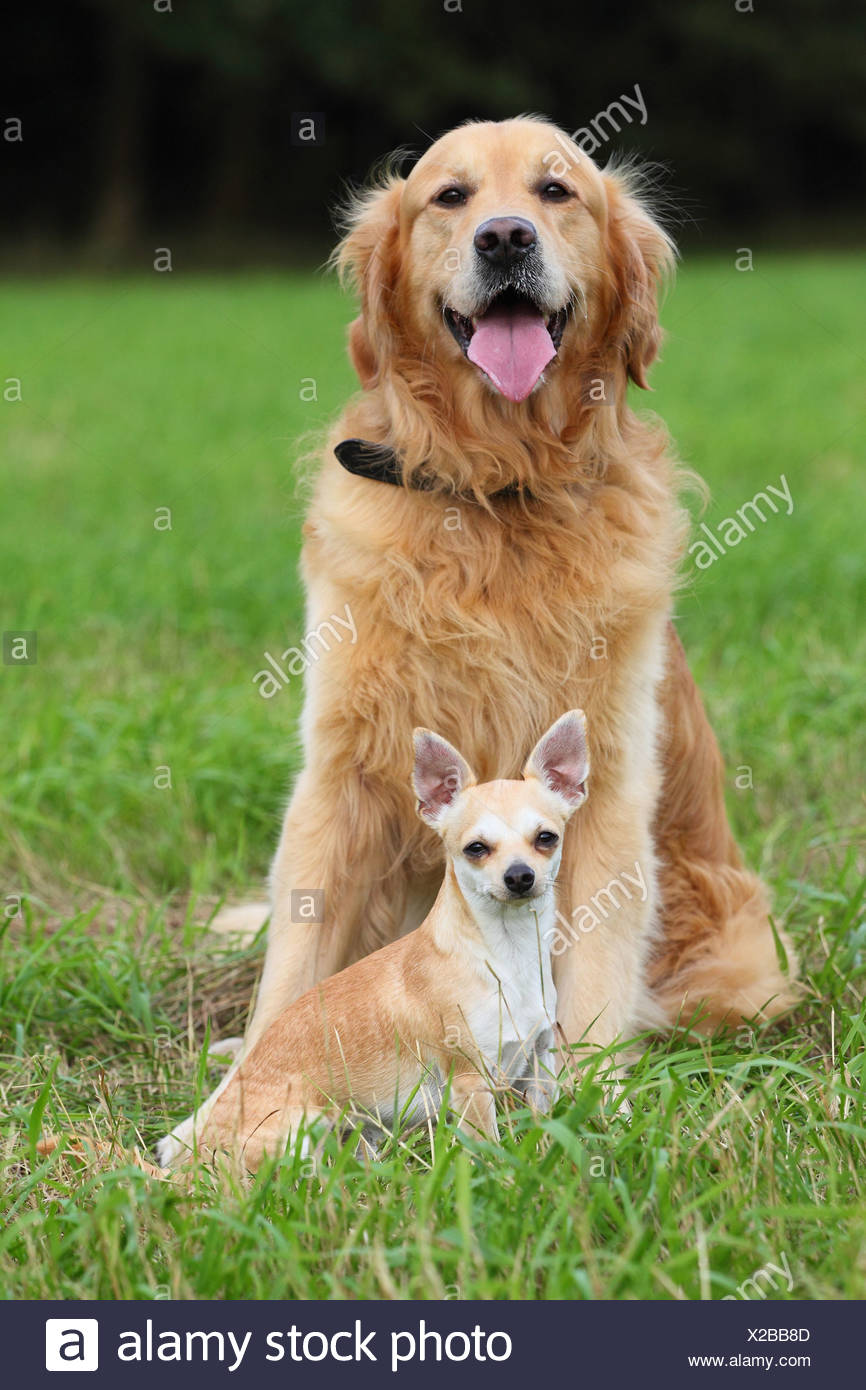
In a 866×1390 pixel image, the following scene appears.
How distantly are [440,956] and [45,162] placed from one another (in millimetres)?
28640

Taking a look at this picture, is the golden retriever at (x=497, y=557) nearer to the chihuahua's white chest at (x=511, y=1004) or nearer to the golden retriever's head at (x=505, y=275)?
the golden retriever's head at (x=505, y=275)

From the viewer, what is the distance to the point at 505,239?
2.91 meters

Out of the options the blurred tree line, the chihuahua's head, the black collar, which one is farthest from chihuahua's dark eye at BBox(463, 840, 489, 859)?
the blurred tree line

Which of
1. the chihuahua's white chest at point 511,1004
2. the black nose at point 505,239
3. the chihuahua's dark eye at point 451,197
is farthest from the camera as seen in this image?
the chihuahua's dark eye at point 451,197

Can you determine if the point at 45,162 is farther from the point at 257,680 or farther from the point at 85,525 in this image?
the point at 257,680

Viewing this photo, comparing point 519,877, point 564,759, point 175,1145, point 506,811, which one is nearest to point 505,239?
point 564,759

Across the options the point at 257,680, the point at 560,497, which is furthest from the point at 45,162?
the point at 560,497

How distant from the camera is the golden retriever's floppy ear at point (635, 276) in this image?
3.26 metres

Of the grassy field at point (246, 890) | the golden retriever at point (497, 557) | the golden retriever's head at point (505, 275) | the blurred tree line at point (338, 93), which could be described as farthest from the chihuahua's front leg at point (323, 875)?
the blurred tree line at point (338, 93)

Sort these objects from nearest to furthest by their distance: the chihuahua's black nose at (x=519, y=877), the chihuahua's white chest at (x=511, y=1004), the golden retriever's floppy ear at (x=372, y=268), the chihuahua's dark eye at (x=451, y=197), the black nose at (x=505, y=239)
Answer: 1. the chihuahua's black nose at (x=519, y=877)
2. the chihuahua's white chest at (x=511, y=1004)
3. the black nose at (x=505, y=239)
4. the chihuahua's dark eye at (x=451, y=197)
5. the golden retriever's floppy ear at (x=372, y=268)

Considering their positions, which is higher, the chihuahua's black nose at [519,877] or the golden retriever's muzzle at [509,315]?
the golden retriever's muzzle at [509,315]

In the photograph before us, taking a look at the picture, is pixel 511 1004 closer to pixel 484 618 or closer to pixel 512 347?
pixel 484 618

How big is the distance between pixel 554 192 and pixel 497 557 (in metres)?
0.80

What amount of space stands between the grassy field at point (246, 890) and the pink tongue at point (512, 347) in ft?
2.12
